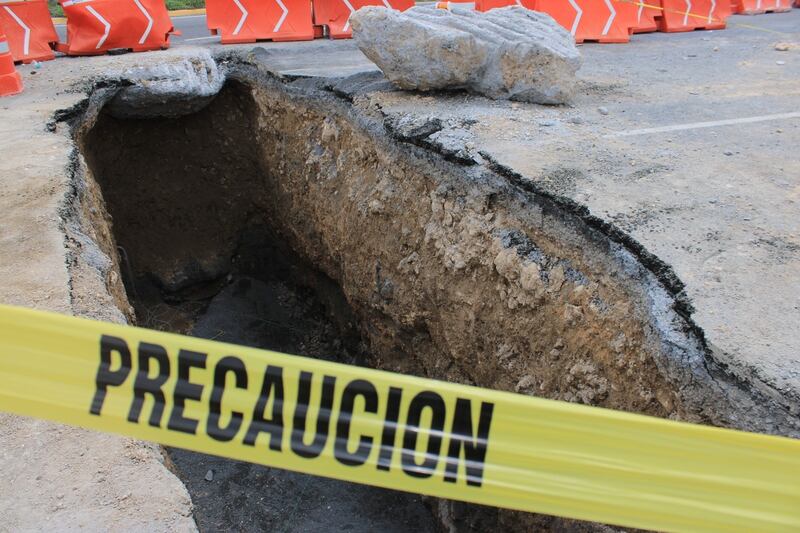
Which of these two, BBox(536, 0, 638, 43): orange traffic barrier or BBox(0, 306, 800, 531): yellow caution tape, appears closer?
BBox(0, 306, 800, 531): yellow caution tape

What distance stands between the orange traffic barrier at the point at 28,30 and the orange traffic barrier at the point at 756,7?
1022cm

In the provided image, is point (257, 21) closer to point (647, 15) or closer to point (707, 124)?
point (647, 15)

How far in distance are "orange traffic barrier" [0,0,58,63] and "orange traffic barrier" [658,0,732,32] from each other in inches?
319

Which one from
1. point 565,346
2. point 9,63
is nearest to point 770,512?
point 565,346

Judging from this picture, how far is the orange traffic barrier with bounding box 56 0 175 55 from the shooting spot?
7832mm

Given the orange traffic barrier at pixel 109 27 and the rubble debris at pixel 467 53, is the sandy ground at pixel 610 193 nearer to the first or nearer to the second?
the rubble debris at pixel 467 53

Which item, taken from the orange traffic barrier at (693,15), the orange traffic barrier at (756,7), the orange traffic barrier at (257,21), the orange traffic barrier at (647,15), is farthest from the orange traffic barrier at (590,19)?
the orange traffic barrier at (756,7)

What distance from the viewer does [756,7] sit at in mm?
11102

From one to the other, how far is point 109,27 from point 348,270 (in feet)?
14.8

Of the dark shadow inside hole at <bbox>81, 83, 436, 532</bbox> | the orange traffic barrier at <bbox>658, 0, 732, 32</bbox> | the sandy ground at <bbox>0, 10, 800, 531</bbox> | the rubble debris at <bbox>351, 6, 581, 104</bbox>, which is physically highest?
the rubble debris at <bbox>351, 6, 581, 104</bbox>

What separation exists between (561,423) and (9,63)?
6.42 meters

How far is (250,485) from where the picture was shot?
5348mm

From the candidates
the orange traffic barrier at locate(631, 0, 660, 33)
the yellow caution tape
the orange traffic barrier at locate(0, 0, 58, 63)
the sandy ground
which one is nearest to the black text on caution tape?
the yellow caution tape

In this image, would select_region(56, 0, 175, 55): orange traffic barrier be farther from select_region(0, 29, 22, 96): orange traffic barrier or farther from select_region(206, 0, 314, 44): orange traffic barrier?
select_region(0, 29, 22, 96): orange traffic barrier
